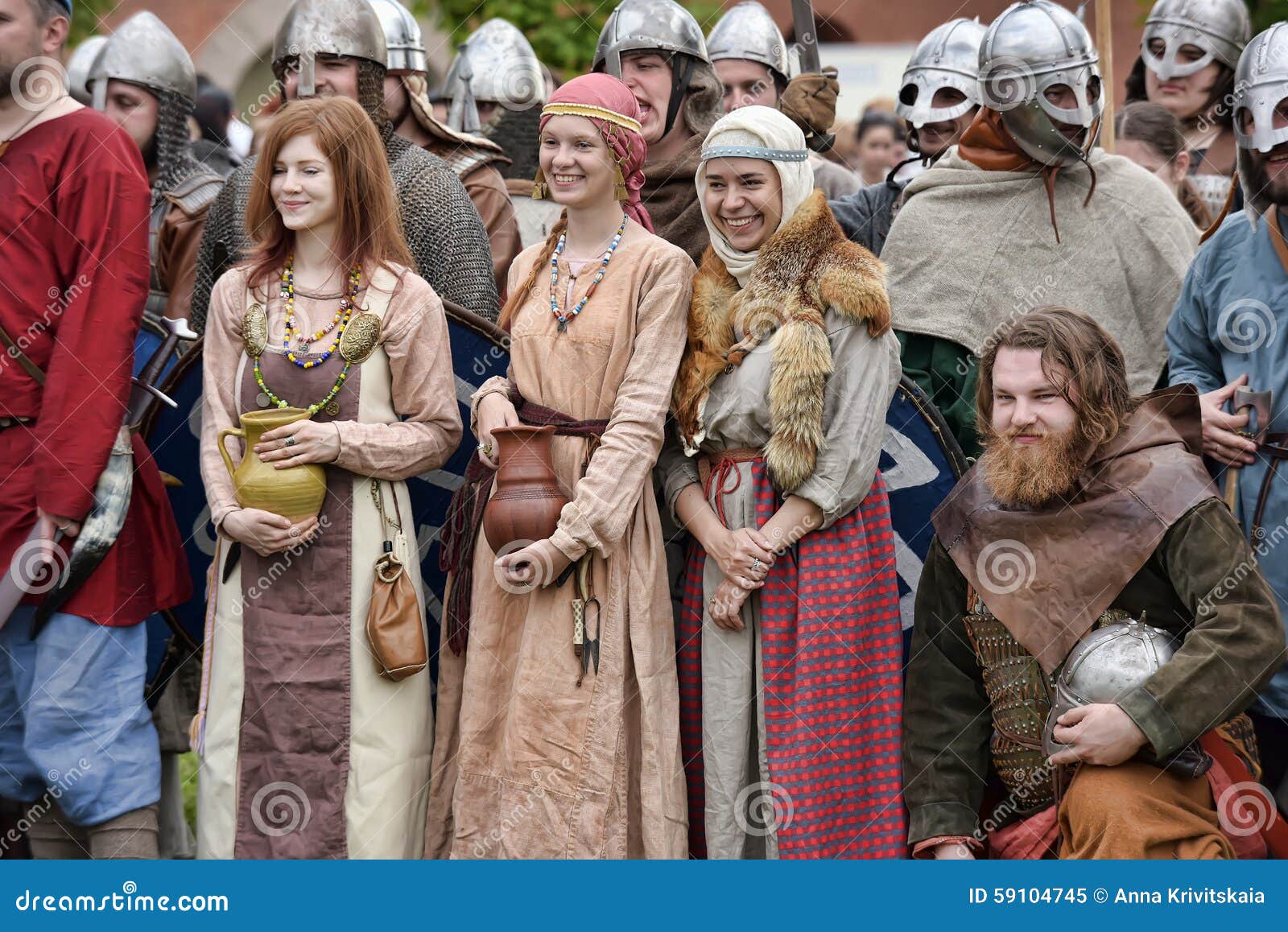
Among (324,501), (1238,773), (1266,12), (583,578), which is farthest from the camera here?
(1266,12)

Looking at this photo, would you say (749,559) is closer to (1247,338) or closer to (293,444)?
(293,444)

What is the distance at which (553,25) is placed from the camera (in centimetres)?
1175

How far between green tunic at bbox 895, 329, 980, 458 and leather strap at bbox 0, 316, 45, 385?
230cm

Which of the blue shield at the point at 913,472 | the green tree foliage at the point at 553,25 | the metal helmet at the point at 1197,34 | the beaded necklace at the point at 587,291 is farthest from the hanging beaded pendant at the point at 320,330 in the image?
the green tree foliage at the point at 553,25

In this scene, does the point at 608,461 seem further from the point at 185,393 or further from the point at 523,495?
the point at 185,393

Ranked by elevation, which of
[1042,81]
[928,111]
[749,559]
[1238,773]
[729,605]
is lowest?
[1238,773]

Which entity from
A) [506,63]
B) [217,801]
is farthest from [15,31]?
[506,63]

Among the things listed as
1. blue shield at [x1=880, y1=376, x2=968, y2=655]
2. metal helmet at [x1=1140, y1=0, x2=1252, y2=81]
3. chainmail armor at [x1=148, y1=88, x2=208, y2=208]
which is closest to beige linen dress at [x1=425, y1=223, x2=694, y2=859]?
blue shield at [x1=880, y1=376, x2=968, y2=655]

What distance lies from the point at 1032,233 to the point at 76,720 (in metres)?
2.88

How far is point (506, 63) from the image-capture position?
859 centimetres

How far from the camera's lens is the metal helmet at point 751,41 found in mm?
6859

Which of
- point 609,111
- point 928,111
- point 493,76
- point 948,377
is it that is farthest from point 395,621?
point 493,76

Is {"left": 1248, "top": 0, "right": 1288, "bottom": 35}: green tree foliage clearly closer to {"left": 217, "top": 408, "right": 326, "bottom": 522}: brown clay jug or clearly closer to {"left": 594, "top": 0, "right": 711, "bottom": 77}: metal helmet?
{"left": 594, "top": 0, "right": 711, "bottom": 77}: metal helmet

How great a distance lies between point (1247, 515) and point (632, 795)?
1666mm
